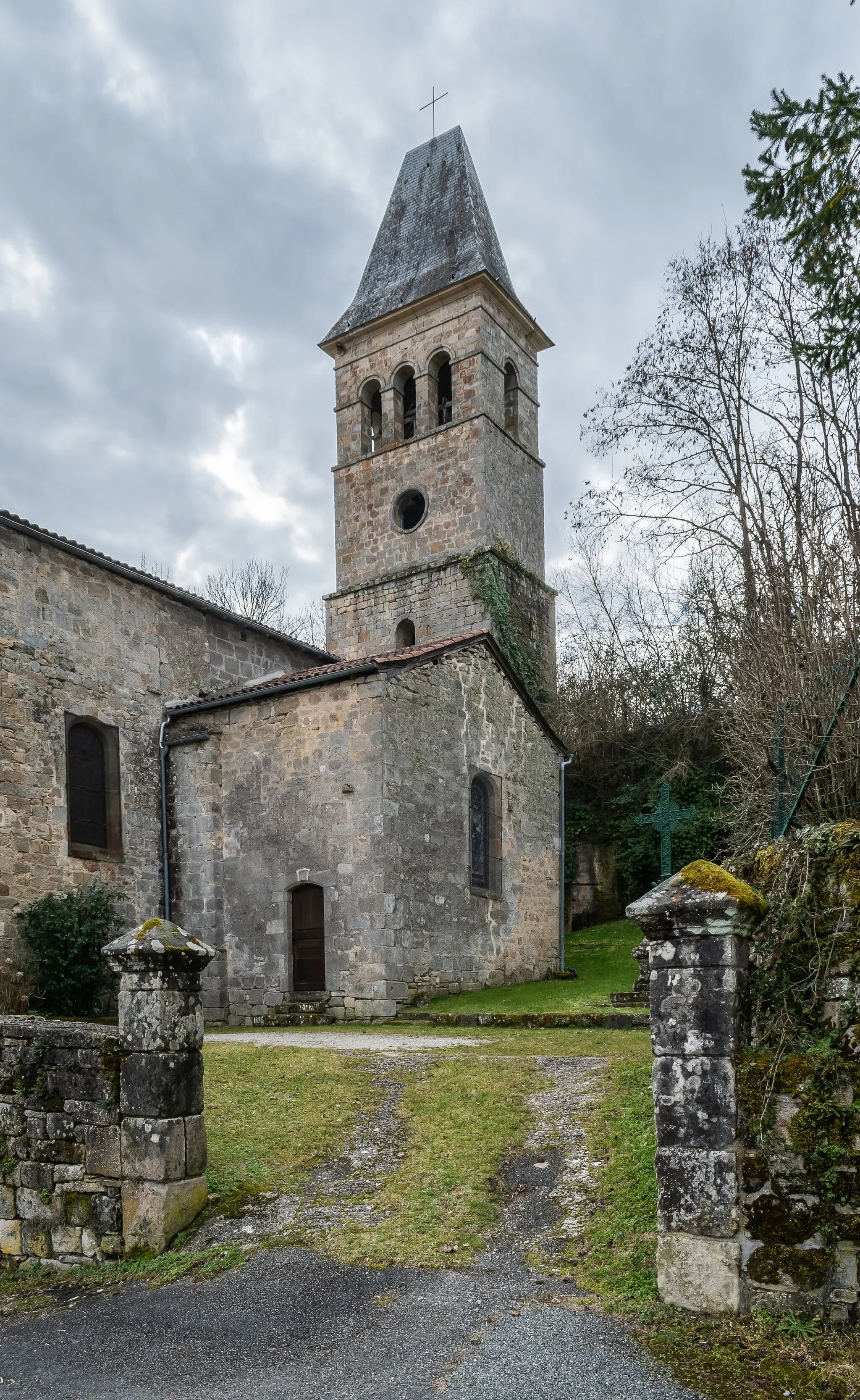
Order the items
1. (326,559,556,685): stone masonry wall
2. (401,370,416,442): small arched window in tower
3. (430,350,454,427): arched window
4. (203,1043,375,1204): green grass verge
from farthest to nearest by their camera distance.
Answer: (401,370,416,442): small arched window in tower
(430,350,454,427): arched window
(326,559,556,685): stone masonry wall
(203,1043,375,1204): green grass verge

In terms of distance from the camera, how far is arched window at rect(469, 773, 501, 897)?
1652 cm

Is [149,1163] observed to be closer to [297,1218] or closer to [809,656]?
[297,1218]

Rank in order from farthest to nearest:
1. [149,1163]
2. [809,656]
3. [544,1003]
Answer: [544,1003] → [809,656] → [149,1163]

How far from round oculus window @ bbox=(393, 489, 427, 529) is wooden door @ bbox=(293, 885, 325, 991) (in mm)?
11895

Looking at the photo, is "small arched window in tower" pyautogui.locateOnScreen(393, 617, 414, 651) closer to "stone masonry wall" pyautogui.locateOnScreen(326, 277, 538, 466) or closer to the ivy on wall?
the ivy on wall

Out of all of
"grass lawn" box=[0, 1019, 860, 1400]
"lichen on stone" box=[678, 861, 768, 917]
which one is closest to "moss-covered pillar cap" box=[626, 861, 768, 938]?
"lichen on stone" box=[678, 861, 768, 917]

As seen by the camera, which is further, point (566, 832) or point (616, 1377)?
point (566, 832)

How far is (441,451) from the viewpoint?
2370 cm

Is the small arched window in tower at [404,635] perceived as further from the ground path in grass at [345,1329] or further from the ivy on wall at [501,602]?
the ground path in grass at [345,1329]

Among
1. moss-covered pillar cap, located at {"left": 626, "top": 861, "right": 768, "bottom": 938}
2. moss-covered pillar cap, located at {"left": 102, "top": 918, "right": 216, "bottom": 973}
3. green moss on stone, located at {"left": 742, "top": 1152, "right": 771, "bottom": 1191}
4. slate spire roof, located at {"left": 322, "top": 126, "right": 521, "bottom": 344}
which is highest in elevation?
slate spire roof, located at {"left": 322, "top": 126, "right": 521, "bottom": 344}

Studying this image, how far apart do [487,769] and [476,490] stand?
836 centimetres

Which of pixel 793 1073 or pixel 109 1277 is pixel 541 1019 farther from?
pixel 793 1073

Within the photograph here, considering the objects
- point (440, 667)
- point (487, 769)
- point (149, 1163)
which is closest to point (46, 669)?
point (440, 667)

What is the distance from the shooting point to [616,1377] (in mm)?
3723
